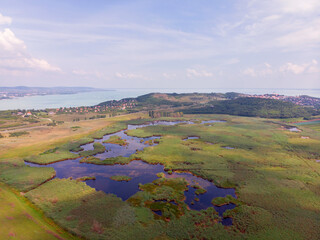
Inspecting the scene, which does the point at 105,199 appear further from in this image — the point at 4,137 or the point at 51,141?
the point at 4,137

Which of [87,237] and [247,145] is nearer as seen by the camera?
[87,237]

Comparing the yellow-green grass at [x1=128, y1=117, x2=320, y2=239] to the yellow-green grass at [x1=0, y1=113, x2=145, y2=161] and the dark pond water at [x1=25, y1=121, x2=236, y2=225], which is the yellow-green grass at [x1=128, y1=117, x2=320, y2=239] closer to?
the dark pond water at [x1=25, y1=121, x2=236, y2=225]

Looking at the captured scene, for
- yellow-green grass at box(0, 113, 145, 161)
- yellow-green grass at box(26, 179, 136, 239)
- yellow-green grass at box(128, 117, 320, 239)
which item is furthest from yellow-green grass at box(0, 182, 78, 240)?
yellow-green grass at box(0, 113, 145, 161)

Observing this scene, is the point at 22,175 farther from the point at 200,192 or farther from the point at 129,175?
the point at 200,192

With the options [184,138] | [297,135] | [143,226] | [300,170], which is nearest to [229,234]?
[143,226]

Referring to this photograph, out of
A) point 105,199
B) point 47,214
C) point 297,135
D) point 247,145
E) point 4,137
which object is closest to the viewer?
point 47,214

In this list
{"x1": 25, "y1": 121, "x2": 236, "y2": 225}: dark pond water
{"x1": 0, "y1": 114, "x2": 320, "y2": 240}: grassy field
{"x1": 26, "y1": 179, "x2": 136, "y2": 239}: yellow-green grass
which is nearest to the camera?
{"x1": 0, "y1": 114, "x2": 320, "y2": 240}: grassy field
